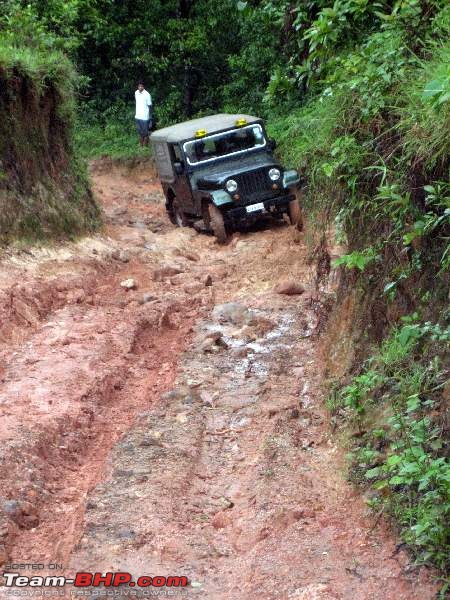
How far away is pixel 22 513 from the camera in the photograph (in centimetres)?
591

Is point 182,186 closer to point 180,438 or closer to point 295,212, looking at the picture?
point 295,212

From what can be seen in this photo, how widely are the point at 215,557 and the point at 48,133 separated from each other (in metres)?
10.1

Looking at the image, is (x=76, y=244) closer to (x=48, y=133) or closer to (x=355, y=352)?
(x=48, y=133)

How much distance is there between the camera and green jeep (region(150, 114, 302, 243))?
1452 cm

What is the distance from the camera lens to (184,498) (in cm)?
613

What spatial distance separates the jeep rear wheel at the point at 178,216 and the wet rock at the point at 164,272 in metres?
3.16

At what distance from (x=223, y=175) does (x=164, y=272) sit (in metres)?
2.42

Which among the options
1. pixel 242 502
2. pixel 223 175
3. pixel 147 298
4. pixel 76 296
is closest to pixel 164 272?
pixel 147 298

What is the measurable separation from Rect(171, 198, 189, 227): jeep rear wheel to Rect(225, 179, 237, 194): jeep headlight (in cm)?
188

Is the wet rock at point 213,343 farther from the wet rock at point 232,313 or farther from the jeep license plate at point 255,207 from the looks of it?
the jeep license plate at point 255,207

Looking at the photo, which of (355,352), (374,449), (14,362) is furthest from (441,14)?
(14,362)

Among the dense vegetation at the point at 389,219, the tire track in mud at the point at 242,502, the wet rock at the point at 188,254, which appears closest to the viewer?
the tire track in mud at the point at 242,502

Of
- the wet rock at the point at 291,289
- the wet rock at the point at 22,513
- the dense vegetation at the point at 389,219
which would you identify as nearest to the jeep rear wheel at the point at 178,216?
the wet rock at the point at 291,289

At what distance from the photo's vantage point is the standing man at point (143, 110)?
21641mm
